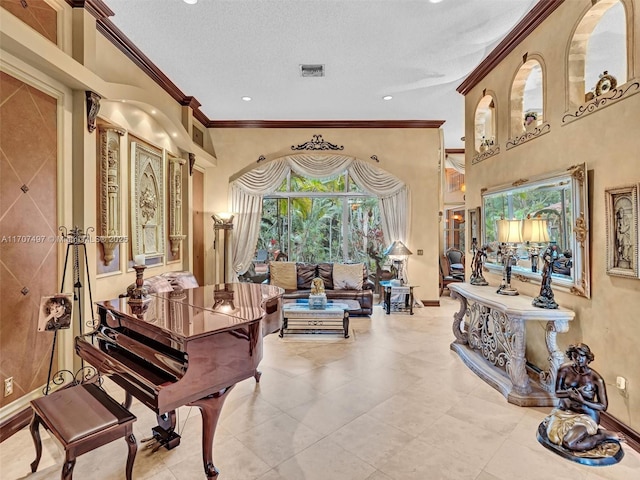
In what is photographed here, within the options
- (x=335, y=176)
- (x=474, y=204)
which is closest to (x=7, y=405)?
(x=474, y=204)

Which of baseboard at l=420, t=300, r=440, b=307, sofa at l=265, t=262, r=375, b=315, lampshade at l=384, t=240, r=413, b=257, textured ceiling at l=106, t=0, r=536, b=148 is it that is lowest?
baseboard at l=420, t=300, r=440, b=307

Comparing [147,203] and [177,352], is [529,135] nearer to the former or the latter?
[177,352]

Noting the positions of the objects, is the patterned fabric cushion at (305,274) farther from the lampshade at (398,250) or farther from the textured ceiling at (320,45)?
the textured ceiling at (320,45)

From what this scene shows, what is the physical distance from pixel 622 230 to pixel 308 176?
5044 mm

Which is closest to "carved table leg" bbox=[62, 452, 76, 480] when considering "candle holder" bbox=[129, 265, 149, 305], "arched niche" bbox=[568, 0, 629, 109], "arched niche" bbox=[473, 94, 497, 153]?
"candle holder" bbox=[129, 265, 149, 305]

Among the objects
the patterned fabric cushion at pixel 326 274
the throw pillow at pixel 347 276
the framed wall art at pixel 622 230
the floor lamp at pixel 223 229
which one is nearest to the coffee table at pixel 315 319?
the throw pillow at pixel 347 276

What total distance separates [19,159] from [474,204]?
193 inches

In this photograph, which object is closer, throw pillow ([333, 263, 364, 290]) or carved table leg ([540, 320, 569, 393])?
carved table leg ([540, 320, 569, 393])

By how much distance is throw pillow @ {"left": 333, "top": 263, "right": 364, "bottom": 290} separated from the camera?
591 cm

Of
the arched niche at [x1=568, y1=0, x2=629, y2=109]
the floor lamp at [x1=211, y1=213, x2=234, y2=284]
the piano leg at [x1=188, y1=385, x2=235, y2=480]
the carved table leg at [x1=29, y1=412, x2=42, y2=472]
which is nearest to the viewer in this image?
the piano leg at [x1=188, y1=385, x2=235, y2=480]

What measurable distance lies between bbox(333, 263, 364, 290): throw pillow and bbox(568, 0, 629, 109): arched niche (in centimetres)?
394

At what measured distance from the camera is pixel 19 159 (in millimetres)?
2498

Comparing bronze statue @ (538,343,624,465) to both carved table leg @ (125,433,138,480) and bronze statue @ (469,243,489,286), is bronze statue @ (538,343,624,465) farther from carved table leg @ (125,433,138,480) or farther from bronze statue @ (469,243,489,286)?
carved table leg @ (125,433,138,480)

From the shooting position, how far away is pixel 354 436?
7.79 ft
